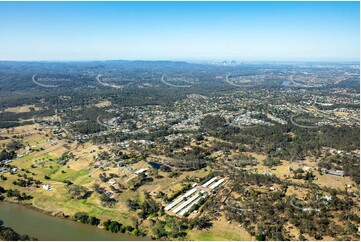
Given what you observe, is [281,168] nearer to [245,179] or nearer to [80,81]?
[245,179]

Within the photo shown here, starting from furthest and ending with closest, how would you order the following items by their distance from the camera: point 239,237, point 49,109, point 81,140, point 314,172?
point 49,109
point 81,140
point 314,172
point 239,237

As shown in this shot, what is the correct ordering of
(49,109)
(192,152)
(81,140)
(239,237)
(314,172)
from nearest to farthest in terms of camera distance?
(239,237)
(314,172)
(192,152)
(81,140)
(49,109)

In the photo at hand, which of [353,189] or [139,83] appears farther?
[139,83]

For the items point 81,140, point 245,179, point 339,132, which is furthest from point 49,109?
point 339,132

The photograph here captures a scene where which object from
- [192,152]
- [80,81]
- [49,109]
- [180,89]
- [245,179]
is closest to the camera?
[245,179]

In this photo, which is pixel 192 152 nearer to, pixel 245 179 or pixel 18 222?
pixel 245 179

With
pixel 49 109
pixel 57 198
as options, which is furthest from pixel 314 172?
pixel 49 109
